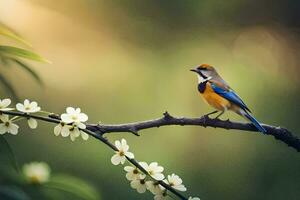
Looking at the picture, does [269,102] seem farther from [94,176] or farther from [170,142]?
[94,176]

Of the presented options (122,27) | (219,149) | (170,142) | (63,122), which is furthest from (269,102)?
(63,122)

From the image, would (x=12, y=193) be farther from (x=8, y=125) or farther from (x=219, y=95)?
(x=219, y=95)

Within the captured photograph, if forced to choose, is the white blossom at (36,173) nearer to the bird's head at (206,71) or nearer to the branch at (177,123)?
the branch at (177,123)

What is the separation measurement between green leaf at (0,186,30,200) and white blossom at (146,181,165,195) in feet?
0.54

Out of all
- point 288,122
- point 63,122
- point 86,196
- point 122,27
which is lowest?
point 86,196

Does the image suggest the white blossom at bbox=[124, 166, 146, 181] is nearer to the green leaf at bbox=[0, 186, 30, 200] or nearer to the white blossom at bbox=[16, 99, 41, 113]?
the white blossom at bbox=[16, 99, 41, 113]

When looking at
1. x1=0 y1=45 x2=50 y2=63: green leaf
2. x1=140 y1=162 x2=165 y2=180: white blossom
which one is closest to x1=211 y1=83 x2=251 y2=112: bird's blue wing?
x1=140 y1=162 x2=165 y2=180: white blossom

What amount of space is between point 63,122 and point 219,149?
145cm

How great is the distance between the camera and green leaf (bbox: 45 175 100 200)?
0.81ft

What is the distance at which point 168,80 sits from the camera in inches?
72.5

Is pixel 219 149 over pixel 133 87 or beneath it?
beneath

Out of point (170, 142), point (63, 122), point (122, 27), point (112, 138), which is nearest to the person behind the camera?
point (63, 122)

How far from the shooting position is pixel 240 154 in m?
1.83

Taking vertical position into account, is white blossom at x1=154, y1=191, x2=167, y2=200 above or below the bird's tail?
below
